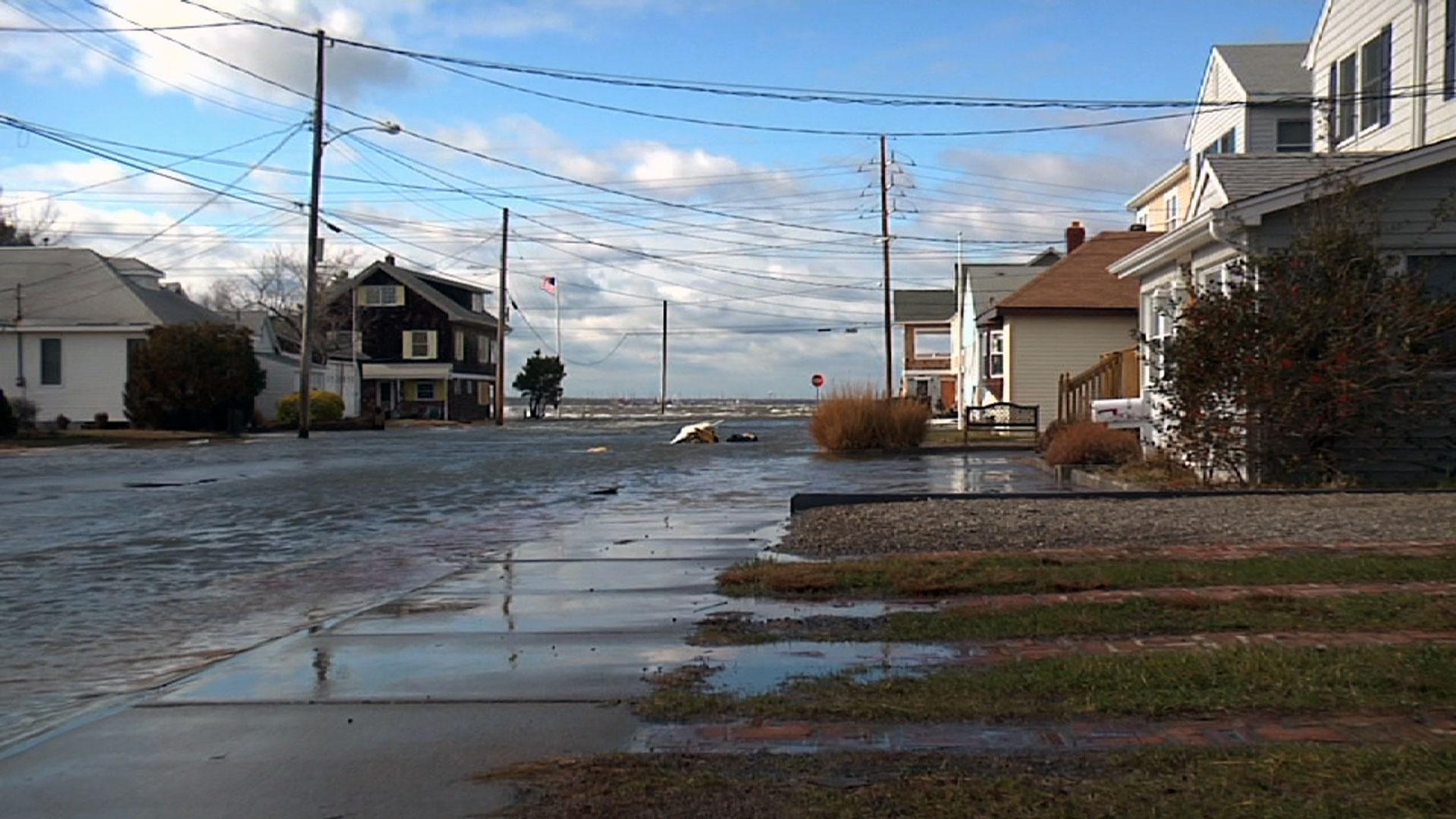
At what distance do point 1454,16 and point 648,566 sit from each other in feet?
57.1

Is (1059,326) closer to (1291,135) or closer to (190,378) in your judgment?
(1291,135)

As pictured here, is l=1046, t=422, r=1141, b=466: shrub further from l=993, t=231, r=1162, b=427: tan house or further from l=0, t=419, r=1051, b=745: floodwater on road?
l=993, t=231, r=1162, b=427: tan house

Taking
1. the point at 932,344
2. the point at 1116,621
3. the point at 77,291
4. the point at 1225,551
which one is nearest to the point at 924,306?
the point at 932,344

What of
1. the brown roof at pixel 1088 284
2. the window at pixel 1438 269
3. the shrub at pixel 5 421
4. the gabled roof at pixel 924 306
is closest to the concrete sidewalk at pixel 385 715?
the window at pixel 1438 269

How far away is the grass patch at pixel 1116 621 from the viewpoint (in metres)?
8.23

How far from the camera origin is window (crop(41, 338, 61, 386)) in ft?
178

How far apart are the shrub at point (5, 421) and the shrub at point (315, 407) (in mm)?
14503

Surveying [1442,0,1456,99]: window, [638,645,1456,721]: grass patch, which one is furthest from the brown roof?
[638,645,1456,721]: grass patch

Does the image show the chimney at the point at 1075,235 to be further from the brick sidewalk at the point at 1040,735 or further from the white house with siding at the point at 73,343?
the brick sidewalk at the point at 1040,735

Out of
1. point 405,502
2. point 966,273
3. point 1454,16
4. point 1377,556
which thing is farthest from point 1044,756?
point 966,273

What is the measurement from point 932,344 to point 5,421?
53.3 m

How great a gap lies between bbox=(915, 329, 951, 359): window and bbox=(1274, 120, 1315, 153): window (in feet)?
161

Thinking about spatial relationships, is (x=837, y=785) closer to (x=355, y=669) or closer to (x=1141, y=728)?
(x=1141, y=728)

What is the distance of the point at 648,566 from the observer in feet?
39.9
